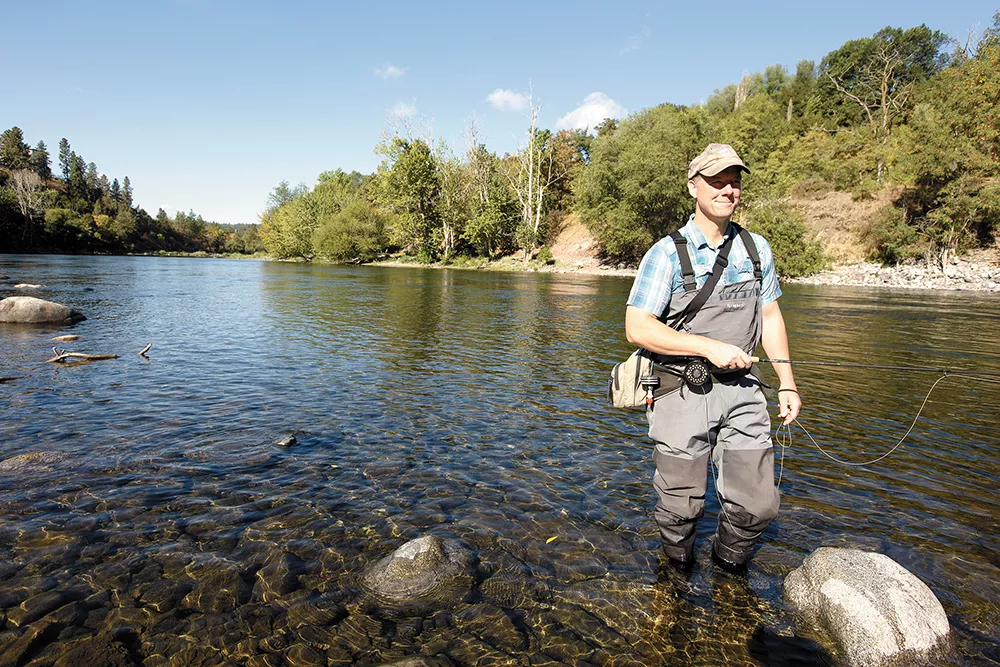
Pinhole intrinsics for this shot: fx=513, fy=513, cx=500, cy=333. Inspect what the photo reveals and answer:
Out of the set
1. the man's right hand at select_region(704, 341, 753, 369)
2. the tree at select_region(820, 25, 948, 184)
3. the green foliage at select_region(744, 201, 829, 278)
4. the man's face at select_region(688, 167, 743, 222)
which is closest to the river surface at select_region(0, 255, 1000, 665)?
the man's right hand at select_region(704, 341, 753, 369)

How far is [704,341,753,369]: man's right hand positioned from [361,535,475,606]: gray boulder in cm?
276

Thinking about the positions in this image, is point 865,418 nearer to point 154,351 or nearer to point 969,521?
point 969,521

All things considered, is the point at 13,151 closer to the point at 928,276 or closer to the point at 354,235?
the point at 354,235

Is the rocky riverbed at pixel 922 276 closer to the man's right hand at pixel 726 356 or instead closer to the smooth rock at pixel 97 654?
the man's right hand at pixel 726 356

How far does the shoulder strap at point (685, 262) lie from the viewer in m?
3.71

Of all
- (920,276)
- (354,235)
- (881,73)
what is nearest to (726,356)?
(920,276)

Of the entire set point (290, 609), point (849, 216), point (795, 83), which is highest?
point (795, 83)

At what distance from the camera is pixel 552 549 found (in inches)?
194

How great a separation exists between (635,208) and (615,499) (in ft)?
183

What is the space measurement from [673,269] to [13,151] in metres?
191

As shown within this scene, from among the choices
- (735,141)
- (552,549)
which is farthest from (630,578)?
(735,141)

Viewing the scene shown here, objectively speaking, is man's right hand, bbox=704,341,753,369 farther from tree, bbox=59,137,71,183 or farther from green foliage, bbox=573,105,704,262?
tree, bbox=59,137,71,183

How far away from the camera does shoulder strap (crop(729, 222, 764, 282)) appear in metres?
3.86

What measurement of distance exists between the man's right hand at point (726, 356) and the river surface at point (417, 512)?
2066 mm
